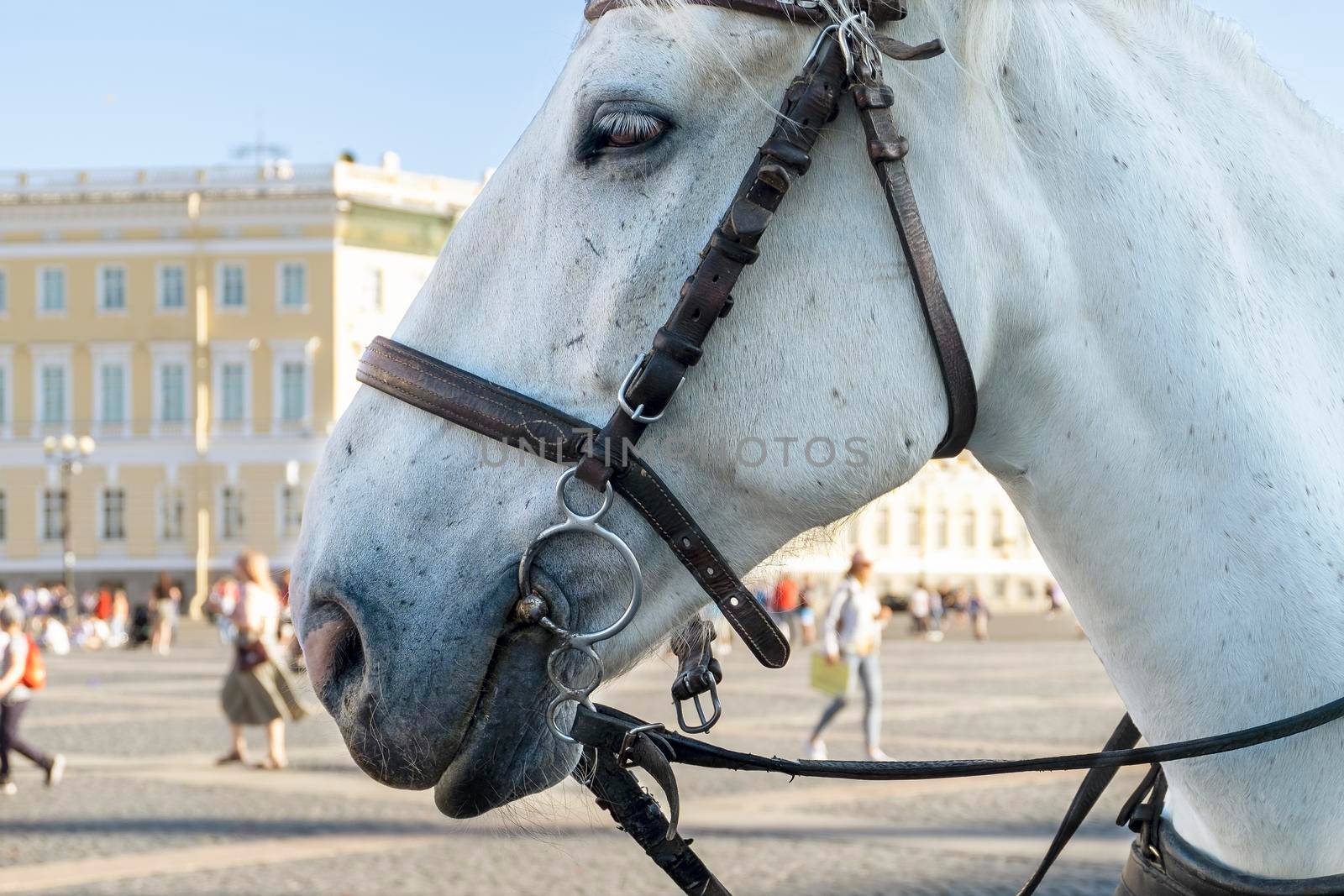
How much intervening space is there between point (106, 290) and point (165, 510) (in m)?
8.44

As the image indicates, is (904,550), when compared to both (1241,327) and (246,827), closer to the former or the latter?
(246,827)

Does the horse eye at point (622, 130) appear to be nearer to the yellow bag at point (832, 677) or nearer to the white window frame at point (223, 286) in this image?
the yellow bag at point (832, 677)

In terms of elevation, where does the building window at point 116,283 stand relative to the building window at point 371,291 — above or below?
below

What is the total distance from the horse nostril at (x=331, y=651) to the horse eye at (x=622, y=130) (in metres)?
0.60

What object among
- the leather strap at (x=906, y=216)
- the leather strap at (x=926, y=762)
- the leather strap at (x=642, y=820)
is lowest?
the leather strap at (x=642, y=820)

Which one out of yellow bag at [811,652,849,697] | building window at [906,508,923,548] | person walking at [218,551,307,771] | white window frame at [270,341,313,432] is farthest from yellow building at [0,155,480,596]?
yellow bag at [811,652,849,697]

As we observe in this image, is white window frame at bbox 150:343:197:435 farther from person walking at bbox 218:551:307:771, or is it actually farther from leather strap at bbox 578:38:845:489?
leather strap at bbox 578:38:845:489

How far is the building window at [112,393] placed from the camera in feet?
165

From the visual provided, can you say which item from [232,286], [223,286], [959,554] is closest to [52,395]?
[223,286]

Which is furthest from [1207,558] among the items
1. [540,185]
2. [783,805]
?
[783,805]

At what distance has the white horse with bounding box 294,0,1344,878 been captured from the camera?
1.53 metres

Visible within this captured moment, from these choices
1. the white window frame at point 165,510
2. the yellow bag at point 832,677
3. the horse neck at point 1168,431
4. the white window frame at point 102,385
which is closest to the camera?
the horse neck at point 1168,431

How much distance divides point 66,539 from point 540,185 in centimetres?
4317

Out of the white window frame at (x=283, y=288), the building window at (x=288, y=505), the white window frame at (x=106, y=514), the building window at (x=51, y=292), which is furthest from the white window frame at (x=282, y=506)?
the building window at (x=51, y=292)
